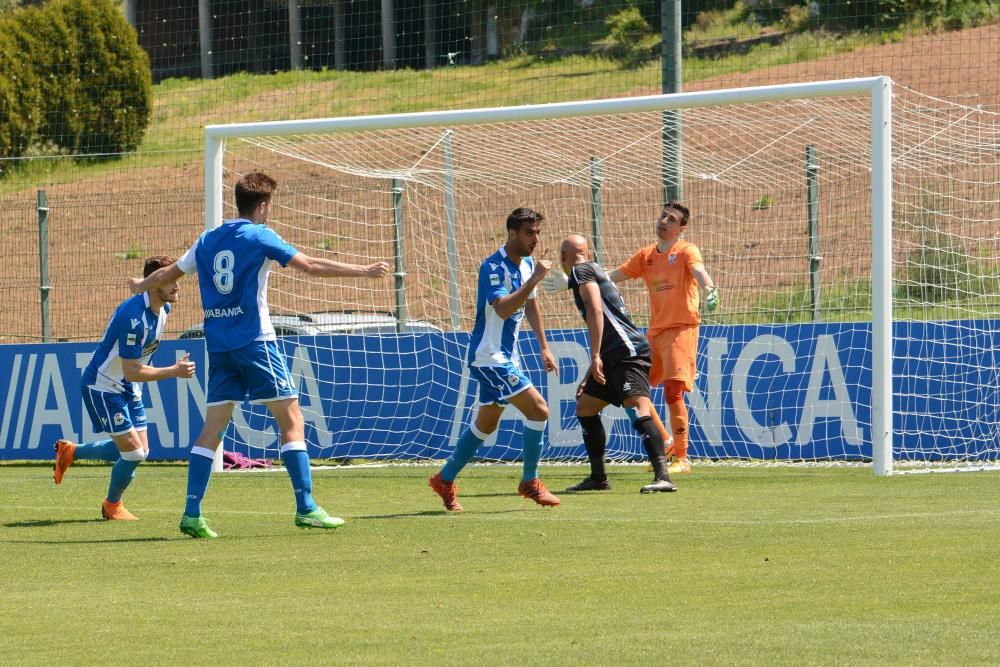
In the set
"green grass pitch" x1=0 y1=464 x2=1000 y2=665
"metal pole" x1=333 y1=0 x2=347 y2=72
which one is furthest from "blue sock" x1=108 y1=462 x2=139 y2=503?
"metal pole" x1=333 y1=0 x2=347 y2=72

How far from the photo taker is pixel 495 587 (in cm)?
670

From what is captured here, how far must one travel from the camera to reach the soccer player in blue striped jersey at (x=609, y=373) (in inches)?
434

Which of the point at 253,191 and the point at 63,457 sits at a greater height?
the point at 253,191

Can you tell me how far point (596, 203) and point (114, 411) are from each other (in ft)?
21.2

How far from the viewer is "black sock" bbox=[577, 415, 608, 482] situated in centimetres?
1152

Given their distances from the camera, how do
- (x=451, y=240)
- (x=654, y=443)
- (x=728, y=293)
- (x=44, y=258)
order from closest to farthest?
(x=654, y=443)
(x=451, y=240)
(x=44, y=258)
(x=728, y=293)

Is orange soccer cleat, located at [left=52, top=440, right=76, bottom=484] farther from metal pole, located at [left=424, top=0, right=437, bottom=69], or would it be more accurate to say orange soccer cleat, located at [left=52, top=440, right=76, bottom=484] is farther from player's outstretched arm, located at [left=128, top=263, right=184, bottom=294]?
metal pole, located at [left=424, top=0, right=437, bottom=69]

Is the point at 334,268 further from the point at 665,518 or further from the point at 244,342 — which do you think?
the point at 665,518

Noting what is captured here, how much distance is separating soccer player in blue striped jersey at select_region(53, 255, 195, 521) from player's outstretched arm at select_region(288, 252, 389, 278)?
1678 millimetres

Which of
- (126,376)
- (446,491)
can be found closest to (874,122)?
(446,491)

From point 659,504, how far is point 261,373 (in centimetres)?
295

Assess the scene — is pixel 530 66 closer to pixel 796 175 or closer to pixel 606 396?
pixel 796 175

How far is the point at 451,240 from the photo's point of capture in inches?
638

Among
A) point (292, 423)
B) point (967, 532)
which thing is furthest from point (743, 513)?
point (292, 423)
